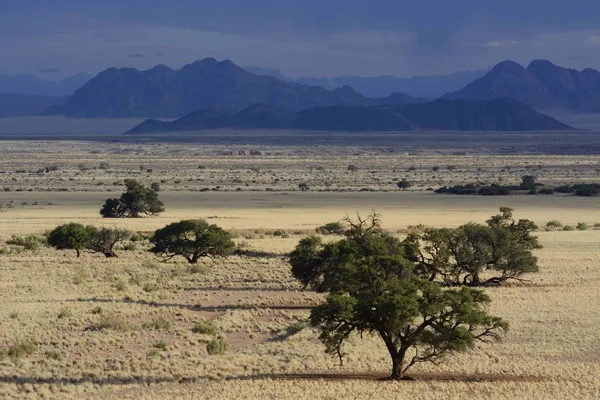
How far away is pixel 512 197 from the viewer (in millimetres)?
85938

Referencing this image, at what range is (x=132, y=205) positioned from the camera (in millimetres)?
65250

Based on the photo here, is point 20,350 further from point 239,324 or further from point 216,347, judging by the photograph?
point 239,324

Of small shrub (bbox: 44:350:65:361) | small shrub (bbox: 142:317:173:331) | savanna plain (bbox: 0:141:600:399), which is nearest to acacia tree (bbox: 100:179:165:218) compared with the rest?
savanna plain (bbox: 0:141:600:399)

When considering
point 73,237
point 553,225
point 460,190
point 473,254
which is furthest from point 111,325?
point 460,190

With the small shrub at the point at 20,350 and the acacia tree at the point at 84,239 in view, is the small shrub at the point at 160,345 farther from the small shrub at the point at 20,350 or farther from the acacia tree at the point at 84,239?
the acacia tree at the point at 84,239

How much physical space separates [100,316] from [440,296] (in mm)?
9405

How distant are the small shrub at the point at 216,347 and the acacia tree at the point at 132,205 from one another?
41.5m

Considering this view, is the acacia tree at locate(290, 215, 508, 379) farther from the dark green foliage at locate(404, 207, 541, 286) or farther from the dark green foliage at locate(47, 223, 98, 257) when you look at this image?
the dark green foliage at locate(47, 223, 98, 257)

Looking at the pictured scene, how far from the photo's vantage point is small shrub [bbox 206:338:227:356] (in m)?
23.6

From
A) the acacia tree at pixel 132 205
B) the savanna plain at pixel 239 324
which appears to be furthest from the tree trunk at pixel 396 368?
the acacia tree at pixel 132 205

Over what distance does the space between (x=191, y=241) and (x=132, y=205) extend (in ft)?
81.1

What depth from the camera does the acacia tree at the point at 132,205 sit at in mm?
65062

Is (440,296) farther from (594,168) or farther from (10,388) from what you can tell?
(594,168)

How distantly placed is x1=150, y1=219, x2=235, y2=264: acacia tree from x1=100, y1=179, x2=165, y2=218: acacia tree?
78.1 ft
